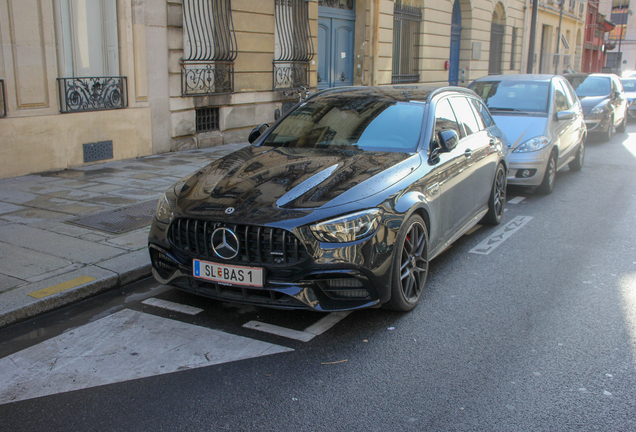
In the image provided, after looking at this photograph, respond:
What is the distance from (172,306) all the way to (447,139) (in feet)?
8.49

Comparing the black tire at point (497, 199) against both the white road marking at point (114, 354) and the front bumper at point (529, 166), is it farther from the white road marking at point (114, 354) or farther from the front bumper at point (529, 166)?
the white road marking at point (114, 354)

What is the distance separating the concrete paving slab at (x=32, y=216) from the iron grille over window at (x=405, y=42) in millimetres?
15161

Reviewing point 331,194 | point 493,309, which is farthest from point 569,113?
point 331,194

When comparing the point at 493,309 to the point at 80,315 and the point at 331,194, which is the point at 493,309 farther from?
the point at 80,315

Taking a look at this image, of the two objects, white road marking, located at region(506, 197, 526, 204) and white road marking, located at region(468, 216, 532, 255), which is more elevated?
white road marking, located at region(506, 197, 526, 204)

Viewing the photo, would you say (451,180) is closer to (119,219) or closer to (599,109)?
(119,219)

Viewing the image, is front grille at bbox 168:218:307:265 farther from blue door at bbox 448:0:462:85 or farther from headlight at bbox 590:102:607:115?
blue door at bbox 448:0:462:85

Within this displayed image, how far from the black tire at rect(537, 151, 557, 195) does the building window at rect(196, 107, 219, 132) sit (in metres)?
6.89

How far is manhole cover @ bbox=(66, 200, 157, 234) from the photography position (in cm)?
624

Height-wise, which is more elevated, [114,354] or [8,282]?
[8,282]

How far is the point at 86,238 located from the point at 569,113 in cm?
715

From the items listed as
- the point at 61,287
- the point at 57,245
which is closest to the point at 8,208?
the point at 57,245

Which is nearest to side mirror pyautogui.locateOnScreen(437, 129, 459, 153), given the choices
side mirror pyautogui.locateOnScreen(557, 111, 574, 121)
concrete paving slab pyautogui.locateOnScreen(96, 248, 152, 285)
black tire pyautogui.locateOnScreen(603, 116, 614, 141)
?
concrete paving slab pyautogui.locateOnScreen(96, 248, 152, 285)

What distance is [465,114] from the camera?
6.15 metres
